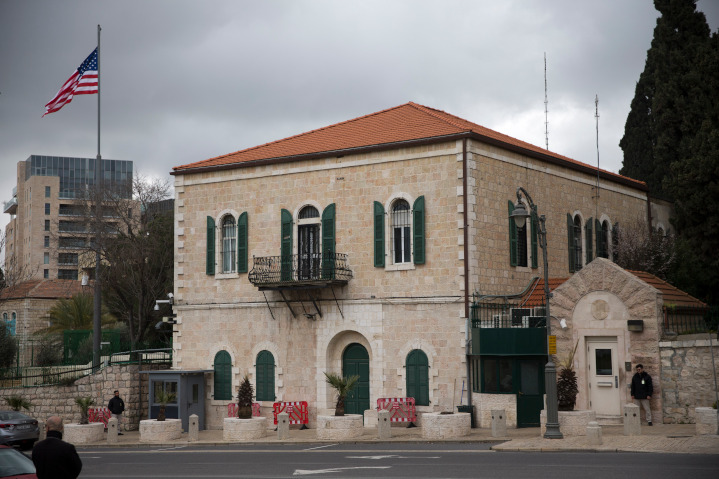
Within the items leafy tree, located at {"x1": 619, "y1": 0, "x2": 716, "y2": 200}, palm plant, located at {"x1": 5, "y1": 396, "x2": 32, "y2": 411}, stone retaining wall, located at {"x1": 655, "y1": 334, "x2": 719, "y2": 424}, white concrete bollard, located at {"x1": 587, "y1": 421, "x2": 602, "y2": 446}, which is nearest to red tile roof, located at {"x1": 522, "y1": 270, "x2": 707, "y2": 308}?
stone retaining wall, located at {"x1": 655, "y1": 334, "x2": 719, "y2": 424}

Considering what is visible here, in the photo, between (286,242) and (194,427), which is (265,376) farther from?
(286,242)

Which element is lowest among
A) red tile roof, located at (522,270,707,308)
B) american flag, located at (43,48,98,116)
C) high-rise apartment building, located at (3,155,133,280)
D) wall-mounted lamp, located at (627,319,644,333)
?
wall-mounted lamp, located at (627,319,644,333)

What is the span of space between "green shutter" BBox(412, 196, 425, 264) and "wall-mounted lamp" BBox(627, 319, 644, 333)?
6751 millimetres

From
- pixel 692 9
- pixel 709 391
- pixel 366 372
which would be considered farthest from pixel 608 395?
pixel 692 9

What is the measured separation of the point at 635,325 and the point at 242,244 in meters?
14.1

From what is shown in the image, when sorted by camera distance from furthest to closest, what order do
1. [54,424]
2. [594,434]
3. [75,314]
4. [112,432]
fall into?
1. [75,314]
2. [112,432]
3. [594,434]
4. [54,424]

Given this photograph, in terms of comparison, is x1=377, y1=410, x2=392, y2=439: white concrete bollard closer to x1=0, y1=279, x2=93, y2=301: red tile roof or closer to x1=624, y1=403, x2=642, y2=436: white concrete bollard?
x1=624, y1=403, x2=642, y2=436: white concrete bollard

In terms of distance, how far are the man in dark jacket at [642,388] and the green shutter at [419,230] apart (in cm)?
759

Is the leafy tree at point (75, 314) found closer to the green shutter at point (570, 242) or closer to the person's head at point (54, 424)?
the green shutter at point (570, 242)

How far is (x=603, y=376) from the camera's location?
84.8 ft

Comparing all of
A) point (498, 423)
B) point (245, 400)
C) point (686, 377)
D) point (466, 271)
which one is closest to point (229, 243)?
point (245, 400)

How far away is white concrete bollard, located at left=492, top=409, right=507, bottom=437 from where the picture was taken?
958 inches

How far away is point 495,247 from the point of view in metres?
29.1

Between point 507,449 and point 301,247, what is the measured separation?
40.1 feet
